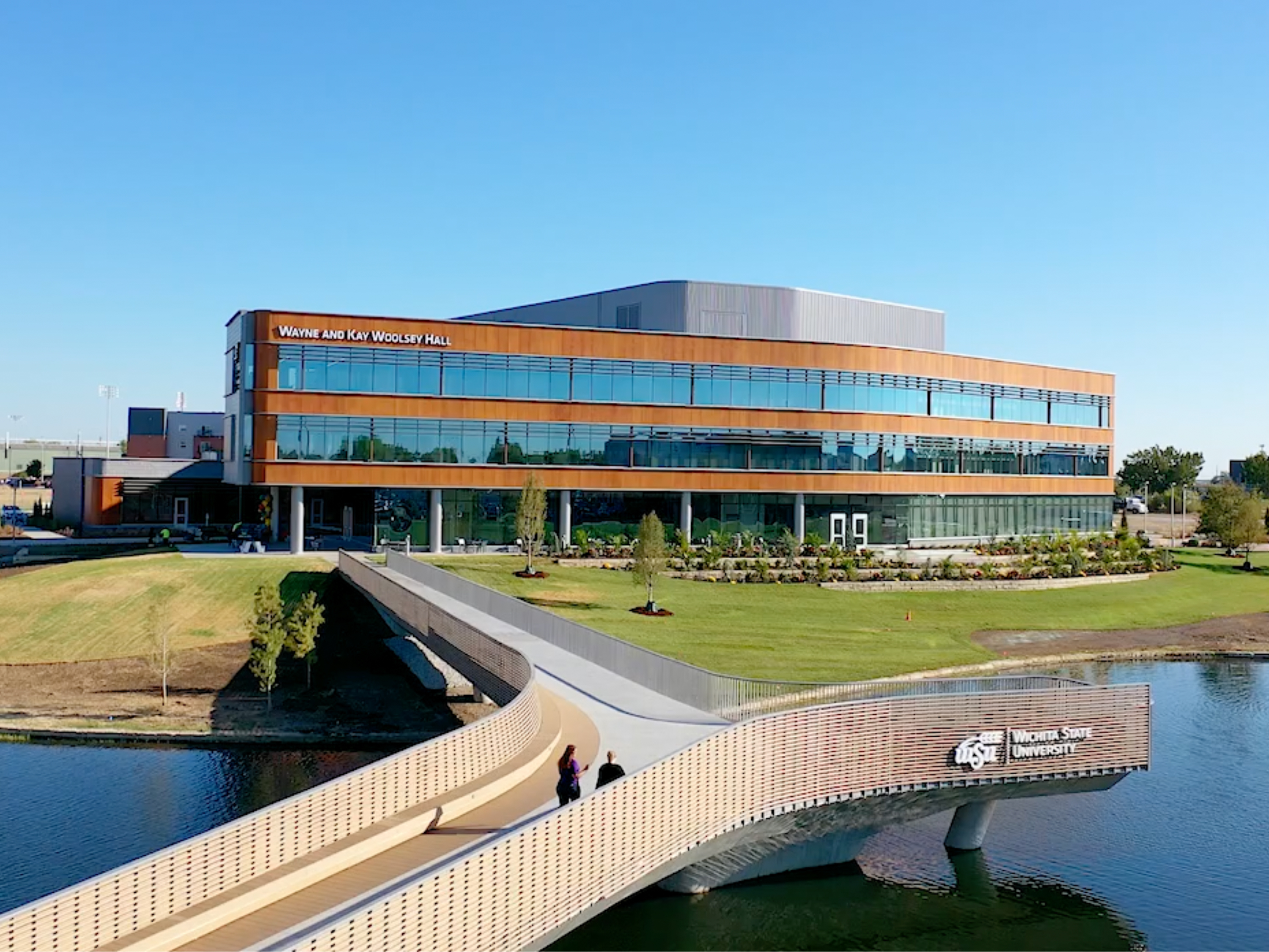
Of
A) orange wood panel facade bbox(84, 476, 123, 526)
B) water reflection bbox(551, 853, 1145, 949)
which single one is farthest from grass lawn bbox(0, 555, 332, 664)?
water reflection bbox(551, 853, 1145, 949)

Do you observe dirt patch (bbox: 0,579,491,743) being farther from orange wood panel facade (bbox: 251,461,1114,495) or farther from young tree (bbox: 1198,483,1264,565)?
young tree (bbox: 1198,483,1264,565)

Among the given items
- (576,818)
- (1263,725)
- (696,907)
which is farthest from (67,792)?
(1263,725)

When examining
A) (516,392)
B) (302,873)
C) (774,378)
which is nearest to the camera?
(302,873)

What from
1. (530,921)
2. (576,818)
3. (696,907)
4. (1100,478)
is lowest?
(696,907)

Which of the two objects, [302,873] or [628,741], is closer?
[302,873]

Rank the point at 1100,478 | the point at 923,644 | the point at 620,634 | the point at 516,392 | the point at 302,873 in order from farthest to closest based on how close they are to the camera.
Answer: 1. the point at 1100,478
2. the point at 516,392
3. the point at 923,644
4. the point at 620,634
5. the point at 302,873

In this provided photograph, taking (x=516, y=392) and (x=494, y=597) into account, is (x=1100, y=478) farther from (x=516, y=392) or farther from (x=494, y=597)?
(x=494, y=597)

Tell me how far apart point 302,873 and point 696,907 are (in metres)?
10.7

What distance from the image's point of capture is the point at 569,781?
18562mm

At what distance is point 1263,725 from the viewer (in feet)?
136

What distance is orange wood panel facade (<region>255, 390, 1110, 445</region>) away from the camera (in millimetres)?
65625

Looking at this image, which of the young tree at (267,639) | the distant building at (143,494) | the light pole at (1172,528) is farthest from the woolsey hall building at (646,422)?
the young tree at (267,639)

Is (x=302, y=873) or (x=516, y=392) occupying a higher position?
(x=516, y=392)

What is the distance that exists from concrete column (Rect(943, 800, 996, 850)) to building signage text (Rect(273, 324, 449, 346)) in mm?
46017
